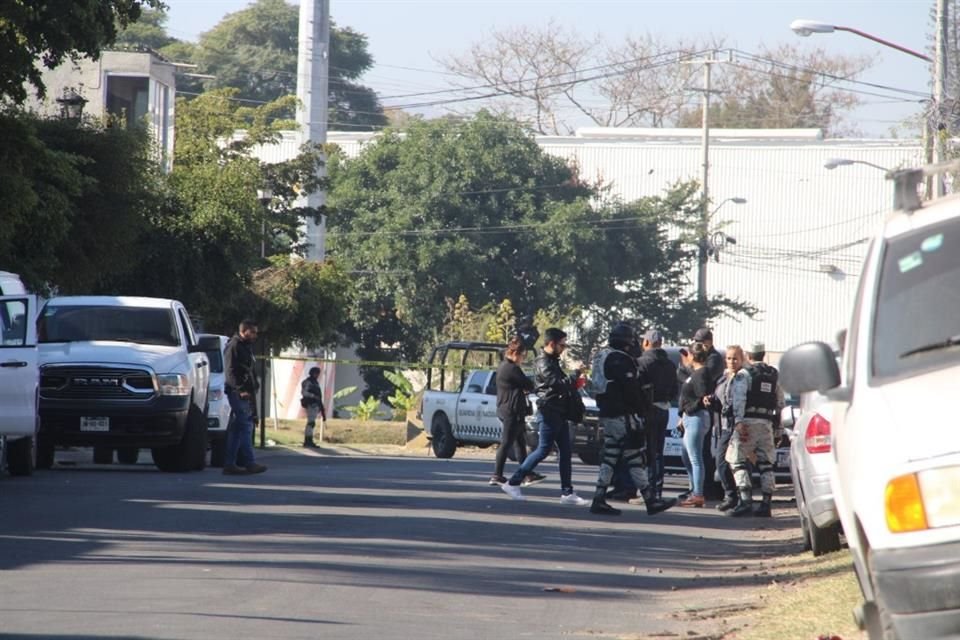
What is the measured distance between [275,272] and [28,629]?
101ft

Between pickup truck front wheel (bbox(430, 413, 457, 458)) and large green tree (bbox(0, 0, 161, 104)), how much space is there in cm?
1530

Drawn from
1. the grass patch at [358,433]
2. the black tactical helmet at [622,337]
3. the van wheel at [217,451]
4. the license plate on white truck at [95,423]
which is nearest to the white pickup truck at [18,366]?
the license plate on white truck at [95,423]

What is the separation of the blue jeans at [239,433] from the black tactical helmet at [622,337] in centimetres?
539

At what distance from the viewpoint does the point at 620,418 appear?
16.5 metres

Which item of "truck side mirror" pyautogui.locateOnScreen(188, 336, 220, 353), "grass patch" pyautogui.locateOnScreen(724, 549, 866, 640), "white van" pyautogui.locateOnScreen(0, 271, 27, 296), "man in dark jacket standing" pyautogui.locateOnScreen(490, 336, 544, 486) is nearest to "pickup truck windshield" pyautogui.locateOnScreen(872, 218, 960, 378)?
"grass patch" pyautogui.locateOnScreen(724, 549, 866, 640)

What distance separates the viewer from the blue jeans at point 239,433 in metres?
20.3

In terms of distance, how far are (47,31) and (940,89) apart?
13.7 meters

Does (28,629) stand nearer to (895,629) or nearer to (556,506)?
(895,629)

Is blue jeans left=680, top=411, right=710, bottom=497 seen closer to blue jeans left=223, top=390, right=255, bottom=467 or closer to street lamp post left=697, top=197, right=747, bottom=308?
blue jeans left=223, top=390, right=255, bottom=467

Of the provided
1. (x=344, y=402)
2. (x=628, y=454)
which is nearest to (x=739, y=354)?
(x=628, y=454)

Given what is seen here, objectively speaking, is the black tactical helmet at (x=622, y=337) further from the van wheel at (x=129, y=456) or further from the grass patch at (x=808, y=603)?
the van wheel at (x=129, y=456)

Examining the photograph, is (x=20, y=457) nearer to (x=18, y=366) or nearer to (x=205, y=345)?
(x=18, y=366)

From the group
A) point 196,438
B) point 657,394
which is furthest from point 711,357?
point 196,438

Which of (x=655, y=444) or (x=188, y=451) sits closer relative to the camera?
(x=655, y=444)
